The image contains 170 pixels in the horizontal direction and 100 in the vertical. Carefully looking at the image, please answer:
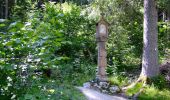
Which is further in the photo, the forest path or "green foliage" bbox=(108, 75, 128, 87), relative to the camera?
"green foliage" bbox=(108, 75, 128, 87)

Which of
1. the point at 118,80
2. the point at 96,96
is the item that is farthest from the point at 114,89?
the point at 96,96

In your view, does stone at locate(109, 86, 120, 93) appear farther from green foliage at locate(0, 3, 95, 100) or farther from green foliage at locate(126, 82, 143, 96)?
green foliage at locate(0, 3, 95, 100)

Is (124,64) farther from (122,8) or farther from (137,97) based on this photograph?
(137,97)

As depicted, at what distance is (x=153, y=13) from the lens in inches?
369

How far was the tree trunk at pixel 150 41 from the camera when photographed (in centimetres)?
939

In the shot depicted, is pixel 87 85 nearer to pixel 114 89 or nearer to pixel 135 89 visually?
pixel 114 89

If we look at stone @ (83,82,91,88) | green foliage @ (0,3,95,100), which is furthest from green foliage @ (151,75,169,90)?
green foliage @ (0,3,95,100)

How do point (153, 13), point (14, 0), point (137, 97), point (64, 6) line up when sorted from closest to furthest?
point (137, 97) → point (153, 13) → point (64, 6) → point (14, 0)

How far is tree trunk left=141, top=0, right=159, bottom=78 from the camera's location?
370 inches

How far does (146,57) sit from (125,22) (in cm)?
352

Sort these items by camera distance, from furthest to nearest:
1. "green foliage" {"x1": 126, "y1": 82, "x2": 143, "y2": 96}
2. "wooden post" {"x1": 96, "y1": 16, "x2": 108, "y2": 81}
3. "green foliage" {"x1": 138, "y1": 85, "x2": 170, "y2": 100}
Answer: "wooden post" {"x1": 96, "y1": 16, "x2": 108, "y2": 81}
"green foliage" {"x1": 126, "y1": 82, "x2": 143, "y2": 96}
"green foliage" {"x1": 138, "y1": 85, "x2": 170, "y2": 100}

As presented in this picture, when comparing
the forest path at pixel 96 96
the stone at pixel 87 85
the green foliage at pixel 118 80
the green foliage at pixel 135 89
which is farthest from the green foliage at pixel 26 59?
the green foliage at pixel 118 80

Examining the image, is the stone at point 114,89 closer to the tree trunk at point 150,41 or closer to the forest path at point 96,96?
the forest path at point 96,96

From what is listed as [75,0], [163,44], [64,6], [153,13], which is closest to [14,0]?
[75,0]
